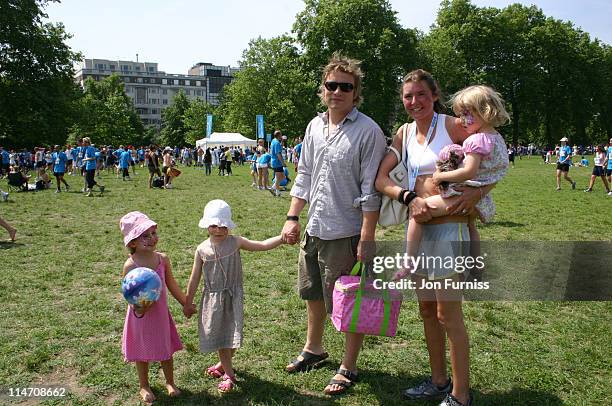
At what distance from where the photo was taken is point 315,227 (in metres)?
3.63

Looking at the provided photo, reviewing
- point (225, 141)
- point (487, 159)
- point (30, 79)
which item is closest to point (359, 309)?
point (487, 159)

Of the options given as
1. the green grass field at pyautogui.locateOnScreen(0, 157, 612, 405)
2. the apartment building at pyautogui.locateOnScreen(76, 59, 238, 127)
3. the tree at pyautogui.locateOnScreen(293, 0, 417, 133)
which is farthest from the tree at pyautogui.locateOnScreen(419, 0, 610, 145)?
the apartment building at pyautogui.locateOnScreen(76, 59, 238, 127)

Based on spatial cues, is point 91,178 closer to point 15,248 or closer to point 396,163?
point 15,248

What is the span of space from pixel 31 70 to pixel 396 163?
39.9 m

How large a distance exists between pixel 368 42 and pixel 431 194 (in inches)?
1766

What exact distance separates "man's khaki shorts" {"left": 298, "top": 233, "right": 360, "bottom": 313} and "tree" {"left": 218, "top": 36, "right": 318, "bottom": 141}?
41894 mm

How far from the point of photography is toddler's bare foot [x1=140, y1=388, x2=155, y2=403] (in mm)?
3516

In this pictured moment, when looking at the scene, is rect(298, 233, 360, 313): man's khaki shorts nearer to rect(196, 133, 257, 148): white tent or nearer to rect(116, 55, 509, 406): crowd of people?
rect(116, 55, 509, 406): crowd of people

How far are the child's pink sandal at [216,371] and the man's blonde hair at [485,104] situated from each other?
260 centimetres

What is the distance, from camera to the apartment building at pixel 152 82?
135625mm

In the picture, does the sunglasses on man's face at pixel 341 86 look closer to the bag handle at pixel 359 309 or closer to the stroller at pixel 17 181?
the bag handle at pixel 359 309

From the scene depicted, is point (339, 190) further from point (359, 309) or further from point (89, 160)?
point (89, 160)

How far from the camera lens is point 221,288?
3.71m

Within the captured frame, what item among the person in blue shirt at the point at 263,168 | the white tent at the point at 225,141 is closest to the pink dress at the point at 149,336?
the person in blue shirt at the point at 263,168
